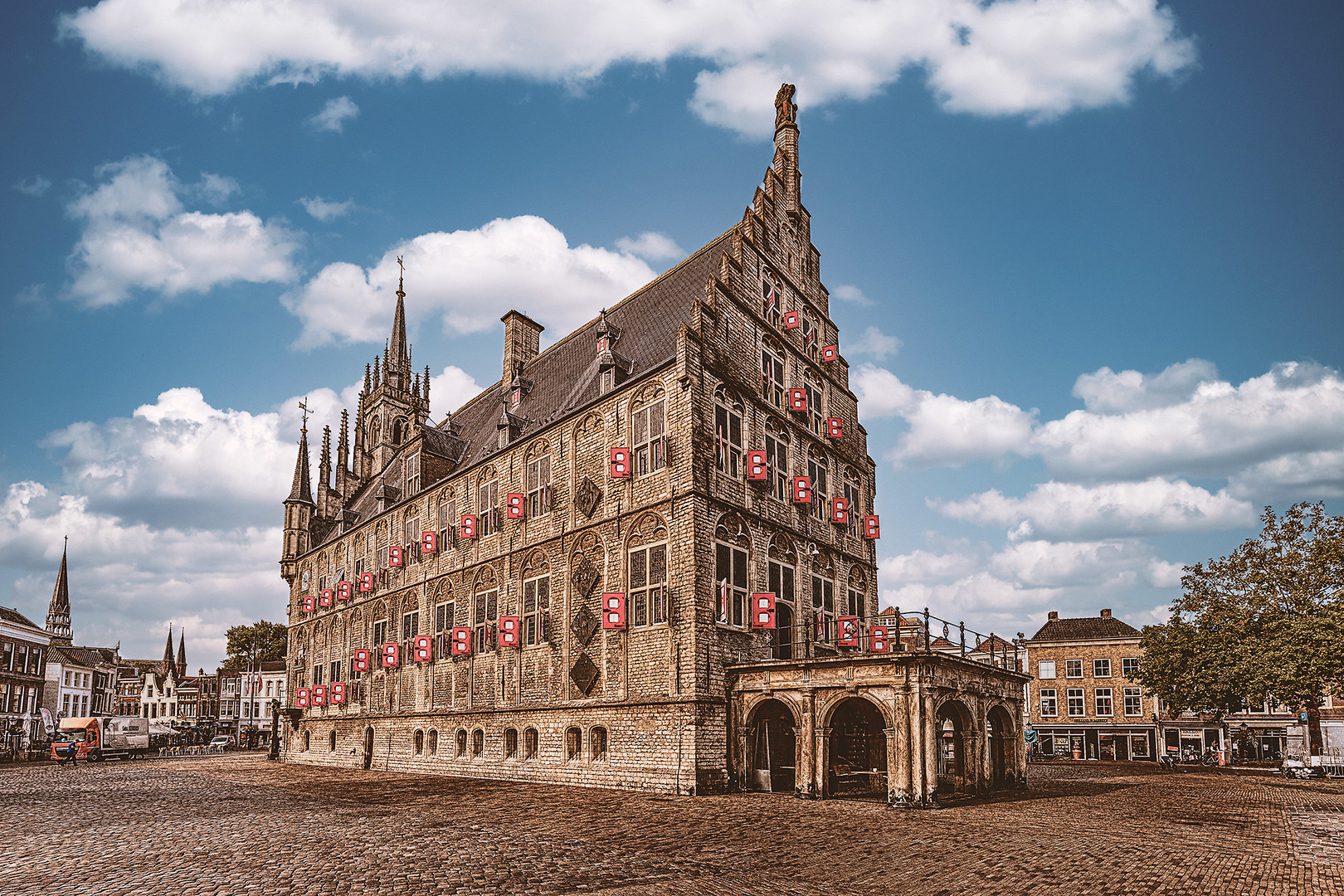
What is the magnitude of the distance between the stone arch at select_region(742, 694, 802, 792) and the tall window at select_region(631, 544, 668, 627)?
12.6 ft

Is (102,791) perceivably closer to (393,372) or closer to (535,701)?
(535,701)

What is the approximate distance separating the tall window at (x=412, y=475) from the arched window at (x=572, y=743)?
1668 cm

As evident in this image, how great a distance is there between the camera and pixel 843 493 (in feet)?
114

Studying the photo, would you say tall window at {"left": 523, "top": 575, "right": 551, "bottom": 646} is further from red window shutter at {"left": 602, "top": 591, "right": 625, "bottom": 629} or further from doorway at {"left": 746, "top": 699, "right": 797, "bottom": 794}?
doorway at {"left": 746, "top": 699, "right": 797, "bottom": 794}

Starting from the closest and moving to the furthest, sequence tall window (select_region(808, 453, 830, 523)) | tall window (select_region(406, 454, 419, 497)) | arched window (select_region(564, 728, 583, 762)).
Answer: arched window (select_region(564, 728, 583, 762))
tall window (select_region(808, 453, 830, 523))
tall window (select_region(406, 454, 419, 497))

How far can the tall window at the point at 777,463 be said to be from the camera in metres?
30.0

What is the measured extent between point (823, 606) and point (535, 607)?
10271 mm

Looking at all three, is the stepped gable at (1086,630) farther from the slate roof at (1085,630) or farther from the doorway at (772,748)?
the doorway at (772,748)

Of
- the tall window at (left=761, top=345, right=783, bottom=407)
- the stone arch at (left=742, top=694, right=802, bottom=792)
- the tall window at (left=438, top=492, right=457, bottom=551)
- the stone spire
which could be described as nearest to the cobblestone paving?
the stone arch at (left=742, top=694, right=802, bottom=792)

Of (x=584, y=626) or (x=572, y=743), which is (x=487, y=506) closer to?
(x=584, y=626)

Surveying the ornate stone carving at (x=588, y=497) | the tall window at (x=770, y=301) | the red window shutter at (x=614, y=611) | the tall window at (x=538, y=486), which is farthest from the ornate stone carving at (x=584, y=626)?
the tall window at (x=770, y=301)

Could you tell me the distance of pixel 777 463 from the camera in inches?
1207

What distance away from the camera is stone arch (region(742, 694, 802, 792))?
25250 millimetres

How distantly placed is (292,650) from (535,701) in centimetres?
2745
